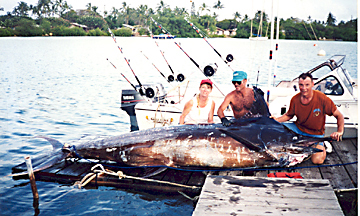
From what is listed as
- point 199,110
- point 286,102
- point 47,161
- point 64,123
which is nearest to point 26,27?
point 64,123

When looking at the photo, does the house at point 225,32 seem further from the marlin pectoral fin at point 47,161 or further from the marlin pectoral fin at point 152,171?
the marlin pectoral fin at point 152,171

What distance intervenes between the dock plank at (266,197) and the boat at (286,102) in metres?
2.98

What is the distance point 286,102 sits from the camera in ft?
24.7

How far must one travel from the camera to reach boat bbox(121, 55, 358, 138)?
7285mm

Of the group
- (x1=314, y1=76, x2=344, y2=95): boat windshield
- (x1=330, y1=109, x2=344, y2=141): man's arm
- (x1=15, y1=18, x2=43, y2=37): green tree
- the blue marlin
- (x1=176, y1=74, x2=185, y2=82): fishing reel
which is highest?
(x1=15, y1=18, x2=43, y2=37): green tree

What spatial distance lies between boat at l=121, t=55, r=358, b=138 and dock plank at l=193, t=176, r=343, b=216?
2.98 meters

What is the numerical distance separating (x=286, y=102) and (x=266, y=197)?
382 cm

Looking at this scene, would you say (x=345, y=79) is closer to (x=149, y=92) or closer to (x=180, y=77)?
(x=180, y=77)

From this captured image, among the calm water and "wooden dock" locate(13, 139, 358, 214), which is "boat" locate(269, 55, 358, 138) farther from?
the calm water

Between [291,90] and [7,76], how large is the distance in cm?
2154

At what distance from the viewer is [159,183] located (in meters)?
5.45

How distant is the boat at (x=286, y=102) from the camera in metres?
7.29

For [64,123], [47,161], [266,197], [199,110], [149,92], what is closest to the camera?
[266,197]

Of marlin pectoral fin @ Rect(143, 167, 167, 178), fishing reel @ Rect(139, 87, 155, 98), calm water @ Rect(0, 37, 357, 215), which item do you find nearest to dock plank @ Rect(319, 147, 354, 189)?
calm water @ Rect(0, 37, 357, 215)
